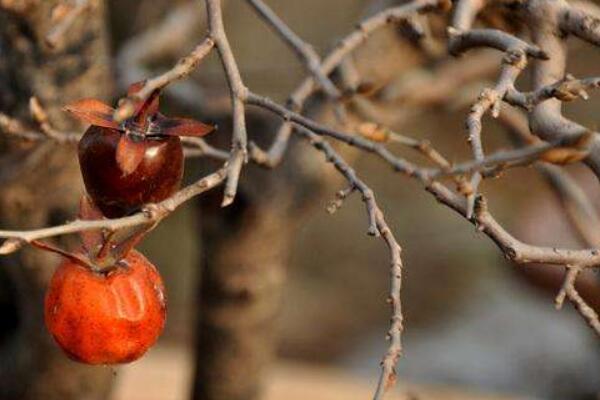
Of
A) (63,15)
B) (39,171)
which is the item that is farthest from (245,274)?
(63,15)

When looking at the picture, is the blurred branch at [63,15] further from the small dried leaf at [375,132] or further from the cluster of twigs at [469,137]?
the small dried leaf at [375,132]

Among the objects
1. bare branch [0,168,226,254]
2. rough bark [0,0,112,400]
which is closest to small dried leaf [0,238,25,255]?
bare branch [0,168,226,254]

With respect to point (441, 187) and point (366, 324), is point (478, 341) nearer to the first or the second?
point (366, 324)


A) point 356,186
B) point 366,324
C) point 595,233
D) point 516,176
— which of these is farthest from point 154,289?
point 516,176

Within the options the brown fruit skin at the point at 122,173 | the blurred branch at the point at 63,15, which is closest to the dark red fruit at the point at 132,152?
the brown fruit skin at the point at 122,173

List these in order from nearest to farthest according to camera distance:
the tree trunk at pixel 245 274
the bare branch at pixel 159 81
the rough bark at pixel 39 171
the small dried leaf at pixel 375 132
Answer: the bare branch at pixel 159 81 < the small dried leaf at pixel 375 132 < the rough bark at pixel 39 171 < the tree trunk at pixel 245 274

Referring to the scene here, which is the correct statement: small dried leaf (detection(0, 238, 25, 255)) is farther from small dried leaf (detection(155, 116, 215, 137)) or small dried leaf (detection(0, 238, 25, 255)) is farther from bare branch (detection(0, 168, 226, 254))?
small dried leaf (detection(155, 116, 215, 137))
